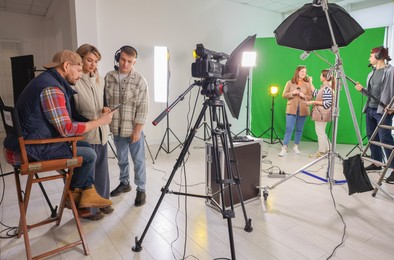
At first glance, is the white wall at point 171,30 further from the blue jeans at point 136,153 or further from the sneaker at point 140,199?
the sneaker at point 140,199

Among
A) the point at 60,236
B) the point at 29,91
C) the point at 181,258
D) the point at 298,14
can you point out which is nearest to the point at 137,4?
the point at 298,14

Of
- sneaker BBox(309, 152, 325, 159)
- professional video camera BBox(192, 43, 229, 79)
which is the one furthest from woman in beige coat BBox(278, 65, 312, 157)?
professional video camera BBox(192, 43, 229, 79)

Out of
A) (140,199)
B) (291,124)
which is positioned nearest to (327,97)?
(291,124)

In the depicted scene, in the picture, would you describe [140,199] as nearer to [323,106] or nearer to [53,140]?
[53,140]

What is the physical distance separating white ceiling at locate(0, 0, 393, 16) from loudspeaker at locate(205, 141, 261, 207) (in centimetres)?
444

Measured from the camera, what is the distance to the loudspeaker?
223cm

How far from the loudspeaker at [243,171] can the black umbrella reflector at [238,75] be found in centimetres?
53

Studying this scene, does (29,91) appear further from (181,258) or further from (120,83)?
(181,258)

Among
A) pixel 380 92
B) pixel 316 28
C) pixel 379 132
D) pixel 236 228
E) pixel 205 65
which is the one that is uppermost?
pixel 316 28

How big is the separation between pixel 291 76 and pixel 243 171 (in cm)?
383

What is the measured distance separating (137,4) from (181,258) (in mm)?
4200

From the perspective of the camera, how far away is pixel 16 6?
18.3 ft

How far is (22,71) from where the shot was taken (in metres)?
3.25

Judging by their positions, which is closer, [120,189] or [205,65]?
[205,65]
